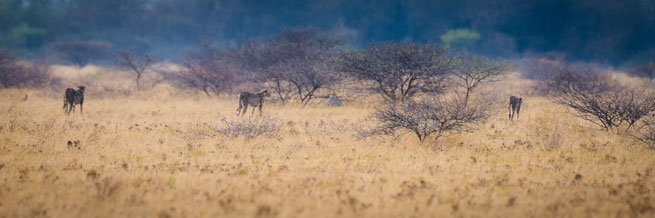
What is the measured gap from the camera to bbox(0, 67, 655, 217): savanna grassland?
16.3 feet

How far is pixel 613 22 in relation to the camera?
56969 millimetres

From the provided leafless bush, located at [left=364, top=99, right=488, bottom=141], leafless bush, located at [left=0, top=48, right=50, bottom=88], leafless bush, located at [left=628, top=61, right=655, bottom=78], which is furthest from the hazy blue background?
leafless bush, located at [left=364, top=99, right=488, bottom=141]

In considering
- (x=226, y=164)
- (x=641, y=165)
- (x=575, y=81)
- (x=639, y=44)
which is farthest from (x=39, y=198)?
(x=639, y=44)

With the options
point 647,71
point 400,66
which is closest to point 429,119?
point 400,66

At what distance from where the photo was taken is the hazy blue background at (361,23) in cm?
5638

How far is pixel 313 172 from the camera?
657 centimetres

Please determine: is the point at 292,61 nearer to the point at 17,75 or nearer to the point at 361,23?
the point at 17,75

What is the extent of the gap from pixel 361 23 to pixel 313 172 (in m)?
64.2

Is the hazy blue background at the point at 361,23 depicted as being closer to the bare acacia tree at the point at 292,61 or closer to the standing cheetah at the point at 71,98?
the bare acacia tree at the point at 292,61

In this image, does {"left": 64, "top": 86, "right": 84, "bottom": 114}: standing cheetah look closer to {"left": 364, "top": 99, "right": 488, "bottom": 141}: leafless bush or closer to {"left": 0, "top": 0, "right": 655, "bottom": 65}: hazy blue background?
{"left": 364, "top": 99, "right": 488, "bottom": 141}: leafless bush

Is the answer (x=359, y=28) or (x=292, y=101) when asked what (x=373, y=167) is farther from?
(x=359, y=28)

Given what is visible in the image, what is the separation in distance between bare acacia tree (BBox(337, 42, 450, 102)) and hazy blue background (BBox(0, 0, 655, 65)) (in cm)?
3884

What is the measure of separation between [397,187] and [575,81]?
1841 cm

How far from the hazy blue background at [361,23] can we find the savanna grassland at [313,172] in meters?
45.7
